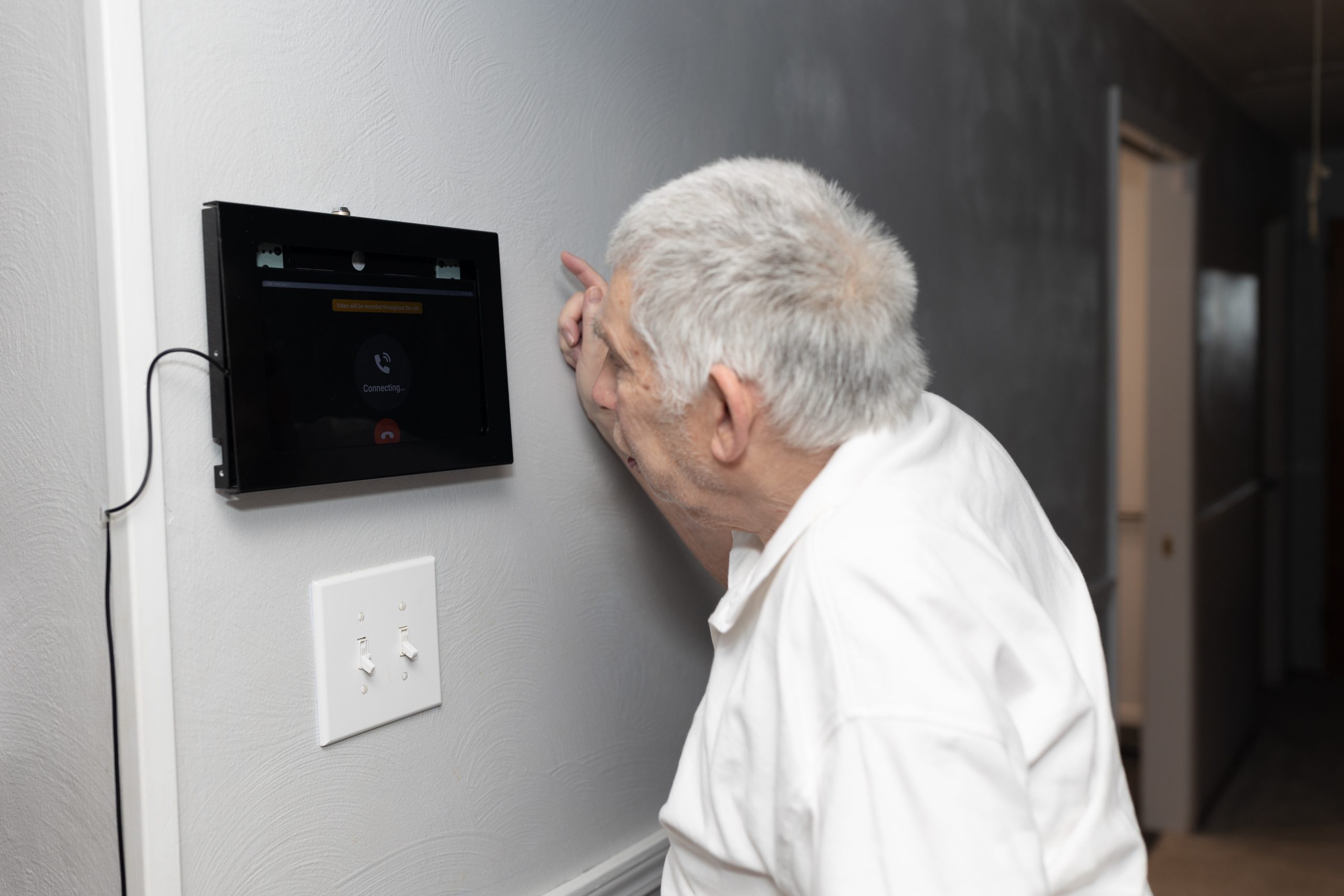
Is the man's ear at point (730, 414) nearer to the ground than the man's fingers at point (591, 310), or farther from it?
nearer to the ground

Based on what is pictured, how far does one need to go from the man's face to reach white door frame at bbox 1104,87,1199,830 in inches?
117

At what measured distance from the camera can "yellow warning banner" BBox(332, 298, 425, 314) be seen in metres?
0.84

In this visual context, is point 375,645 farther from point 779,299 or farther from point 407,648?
point 779,299

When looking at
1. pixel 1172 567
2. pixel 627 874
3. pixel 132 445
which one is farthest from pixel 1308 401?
pixel 132 445

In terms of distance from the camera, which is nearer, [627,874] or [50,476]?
[50,476]

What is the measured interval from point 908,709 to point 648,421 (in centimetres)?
33

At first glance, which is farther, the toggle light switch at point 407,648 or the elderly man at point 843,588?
the toggle light switch at point 407,648

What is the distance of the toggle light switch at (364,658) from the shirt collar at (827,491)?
29 cm

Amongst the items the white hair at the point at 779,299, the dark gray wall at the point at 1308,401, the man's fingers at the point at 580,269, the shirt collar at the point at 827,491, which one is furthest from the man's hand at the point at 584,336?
the dark gray wall at the point at 1308,401

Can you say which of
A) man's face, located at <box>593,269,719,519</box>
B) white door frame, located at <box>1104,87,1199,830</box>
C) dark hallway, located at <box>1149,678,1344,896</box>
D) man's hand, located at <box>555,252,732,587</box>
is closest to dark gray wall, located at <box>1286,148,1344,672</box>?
dark hallway, located at <box>1149,678,1344,896</box>

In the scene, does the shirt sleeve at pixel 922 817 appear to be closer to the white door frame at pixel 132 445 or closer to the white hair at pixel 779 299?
the white hair at pixel 779 299

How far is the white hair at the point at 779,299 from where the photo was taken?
0.81 m

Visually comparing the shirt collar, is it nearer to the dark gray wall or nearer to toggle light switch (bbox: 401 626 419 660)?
toggle light switch (bbox: 401 626 419 660)

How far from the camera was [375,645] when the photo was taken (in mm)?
899
